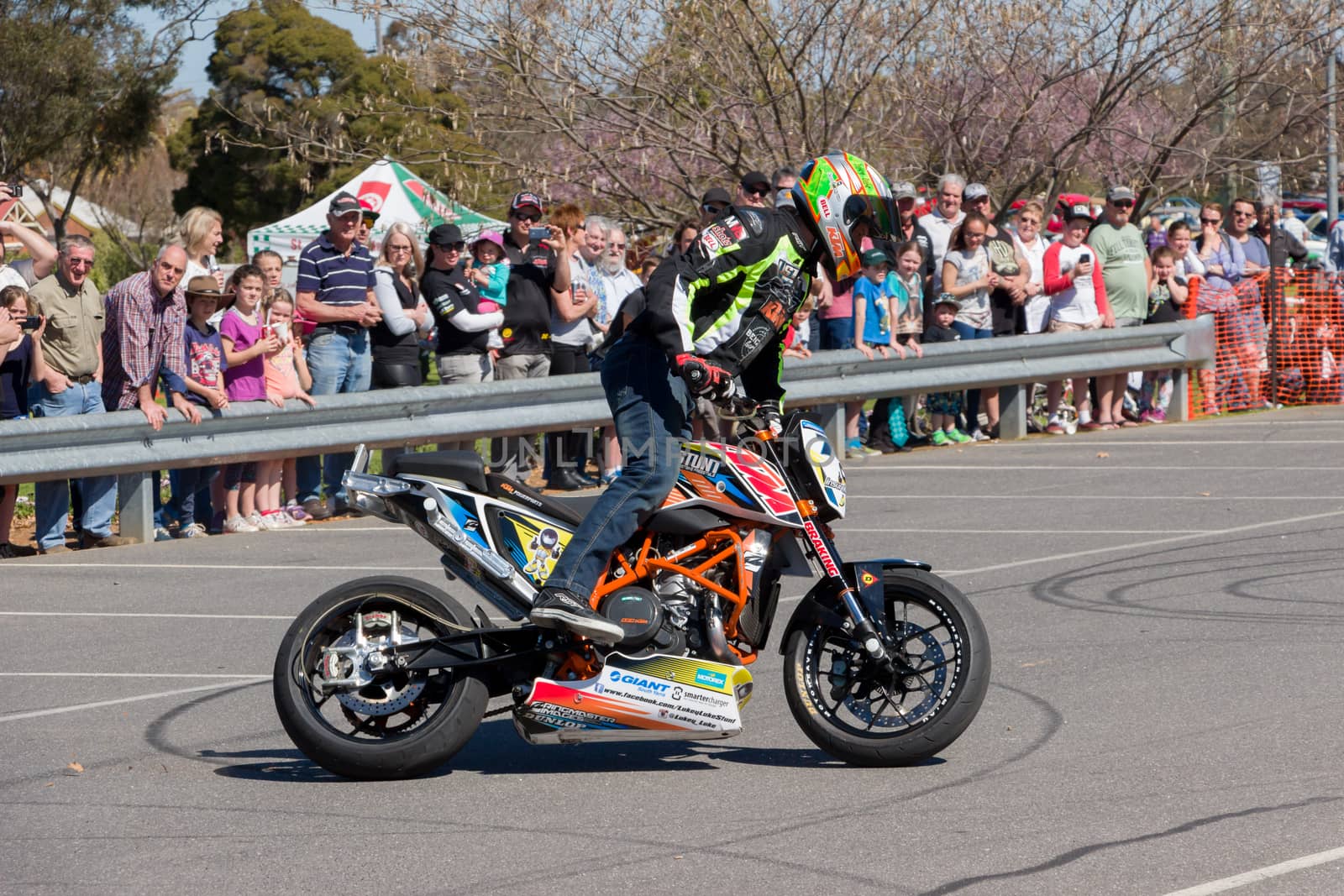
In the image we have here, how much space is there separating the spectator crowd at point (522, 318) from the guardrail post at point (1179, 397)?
96mm

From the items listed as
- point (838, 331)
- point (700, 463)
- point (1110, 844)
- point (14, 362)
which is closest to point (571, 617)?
point (700, 463)

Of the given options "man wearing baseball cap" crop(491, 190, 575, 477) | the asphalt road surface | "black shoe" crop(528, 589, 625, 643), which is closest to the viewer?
the asphalt road surface

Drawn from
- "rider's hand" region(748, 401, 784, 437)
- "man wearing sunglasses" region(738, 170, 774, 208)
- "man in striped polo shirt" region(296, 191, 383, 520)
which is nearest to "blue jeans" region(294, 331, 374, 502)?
"man in striped polo shirt" region(296, 191, 383, 520)

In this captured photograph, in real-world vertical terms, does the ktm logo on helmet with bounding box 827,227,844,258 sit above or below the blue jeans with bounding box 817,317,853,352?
below

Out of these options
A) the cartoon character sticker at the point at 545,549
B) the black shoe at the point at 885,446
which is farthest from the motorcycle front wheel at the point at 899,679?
the black shoe at the point at 885,446

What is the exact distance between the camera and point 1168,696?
716cm

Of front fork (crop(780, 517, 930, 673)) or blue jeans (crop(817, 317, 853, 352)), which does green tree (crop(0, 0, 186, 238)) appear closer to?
blue jeans (crop(817, 317, 853, 352))

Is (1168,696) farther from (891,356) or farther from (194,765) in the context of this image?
(891,356)

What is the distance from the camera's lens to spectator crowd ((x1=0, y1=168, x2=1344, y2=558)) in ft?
38.9

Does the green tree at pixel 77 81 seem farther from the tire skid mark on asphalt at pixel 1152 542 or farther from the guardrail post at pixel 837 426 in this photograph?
the tire skid mark on asphalt at pixel 1152 542

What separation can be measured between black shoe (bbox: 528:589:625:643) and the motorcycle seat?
0.53 metres

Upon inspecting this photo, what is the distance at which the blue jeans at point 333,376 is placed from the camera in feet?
42.9

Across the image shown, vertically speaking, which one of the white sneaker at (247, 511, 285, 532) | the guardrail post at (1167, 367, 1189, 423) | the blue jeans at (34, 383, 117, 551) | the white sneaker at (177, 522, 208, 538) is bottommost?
the white sneaker at (177, 522, 208, 538)

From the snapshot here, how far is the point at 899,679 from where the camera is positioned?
6363 millimetres
